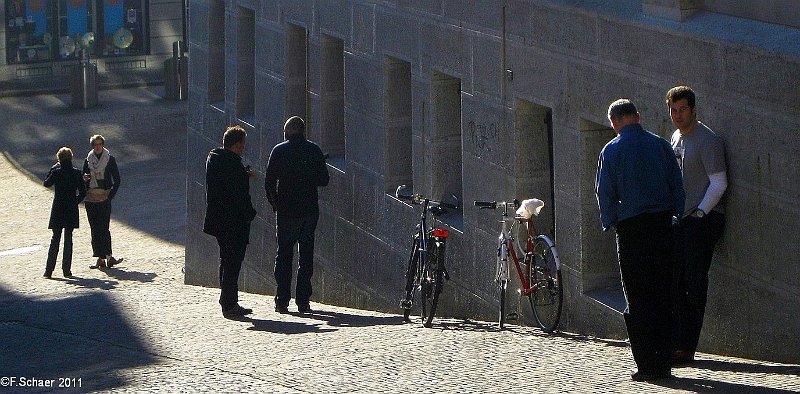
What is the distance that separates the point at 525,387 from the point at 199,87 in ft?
46.9

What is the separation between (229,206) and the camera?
1403 centimetres

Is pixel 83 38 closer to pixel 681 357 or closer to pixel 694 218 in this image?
pixel 694 218

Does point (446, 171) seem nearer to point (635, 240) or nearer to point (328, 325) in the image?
point (328, 325)

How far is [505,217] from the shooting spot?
1292 cm

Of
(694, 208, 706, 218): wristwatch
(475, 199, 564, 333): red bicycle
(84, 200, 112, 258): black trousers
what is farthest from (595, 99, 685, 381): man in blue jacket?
(84, 200, 112, 258): black trousers

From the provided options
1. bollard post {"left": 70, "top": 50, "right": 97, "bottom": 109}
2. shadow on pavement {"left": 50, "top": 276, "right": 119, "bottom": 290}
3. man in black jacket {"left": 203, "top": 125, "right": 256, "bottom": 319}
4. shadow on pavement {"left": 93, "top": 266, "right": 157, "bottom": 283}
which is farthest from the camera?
bollard post {"left": 70, "top": 50, "right": 97, "bottom": 109}

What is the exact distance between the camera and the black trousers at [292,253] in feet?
47.3

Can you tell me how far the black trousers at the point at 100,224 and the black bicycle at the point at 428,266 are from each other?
940cm

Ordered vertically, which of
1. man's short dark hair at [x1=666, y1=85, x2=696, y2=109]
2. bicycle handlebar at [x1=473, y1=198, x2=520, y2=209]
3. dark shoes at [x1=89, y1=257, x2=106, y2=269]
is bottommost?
dark shoes at [x1=89, y1=257, x2=106, y2=269]

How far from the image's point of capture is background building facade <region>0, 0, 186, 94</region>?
41.5 meters

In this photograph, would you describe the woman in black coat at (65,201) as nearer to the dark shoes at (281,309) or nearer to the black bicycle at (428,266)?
the dark shoes at (281,309)

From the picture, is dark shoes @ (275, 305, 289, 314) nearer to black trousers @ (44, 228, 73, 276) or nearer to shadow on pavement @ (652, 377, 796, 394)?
shadow on pavement @ (652, 377, 796, 394)

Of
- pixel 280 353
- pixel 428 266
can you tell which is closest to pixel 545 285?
pixel 428 266

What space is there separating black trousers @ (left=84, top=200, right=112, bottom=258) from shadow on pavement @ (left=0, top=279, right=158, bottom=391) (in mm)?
5937
